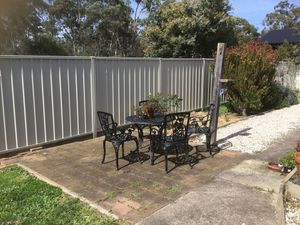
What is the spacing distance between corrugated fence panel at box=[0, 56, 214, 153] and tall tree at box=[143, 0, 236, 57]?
477 cm

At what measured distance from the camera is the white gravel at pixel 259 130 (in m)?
6.34

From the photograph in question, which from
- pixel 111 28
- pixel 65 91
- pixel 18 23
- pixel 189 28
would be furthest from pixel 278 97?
pixel 111 28

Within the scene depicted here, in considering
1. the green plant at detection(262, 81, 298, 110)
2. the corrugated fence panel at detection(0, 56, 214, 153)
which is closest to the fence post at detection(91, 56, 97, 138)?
the corrugated fence panel at detection(0, 56, 214, 153)

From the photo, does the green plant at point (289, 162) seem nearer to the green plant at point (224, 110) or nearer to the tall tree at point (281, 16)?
the green plant at point (224, 110)

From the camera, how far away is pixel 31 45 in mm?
24203

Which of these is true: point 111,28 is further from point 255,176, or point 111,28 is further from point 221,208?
point 221,208

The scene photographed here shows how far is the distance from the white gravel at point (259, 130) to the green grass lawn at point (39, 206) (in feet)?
11.5

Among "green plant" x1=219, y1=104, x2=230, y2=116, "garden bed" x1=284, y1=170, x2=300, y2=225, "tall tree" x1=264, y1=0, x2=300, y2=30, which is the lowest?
"green plant" x1=219, y1=104, x2=230, y2=116

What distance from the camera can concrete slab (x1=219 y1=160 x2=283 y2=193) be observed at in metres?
4.23

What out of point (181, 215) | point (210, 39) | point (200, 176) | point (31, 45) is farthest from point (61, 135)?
point (31, 45)

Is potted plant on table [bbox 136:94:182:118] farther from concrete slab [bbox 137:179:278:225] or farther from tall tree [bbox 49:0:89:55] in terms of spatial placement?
tall tree [bbox 49:0:89:55]

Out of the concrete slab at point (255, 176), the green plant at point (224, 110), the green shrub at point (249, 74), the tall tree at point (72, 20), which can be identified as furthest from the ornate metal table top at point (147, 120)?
the tall tree at point (72, 20)

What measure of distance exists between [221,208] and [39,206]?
2.10m

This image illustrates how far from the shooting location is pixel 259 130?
753 cm
